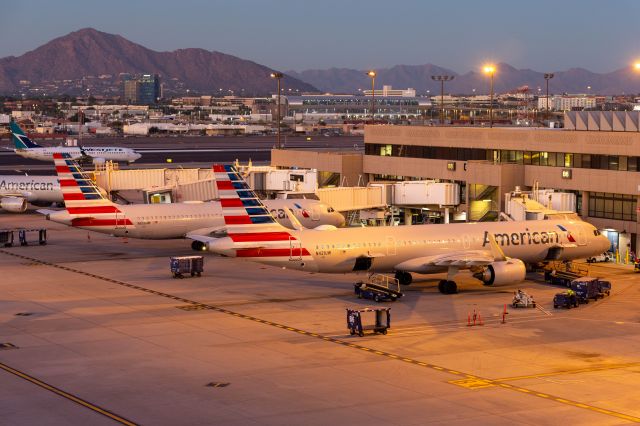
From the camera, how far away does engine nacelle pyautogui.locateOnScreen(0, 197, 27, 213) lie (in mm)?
102500

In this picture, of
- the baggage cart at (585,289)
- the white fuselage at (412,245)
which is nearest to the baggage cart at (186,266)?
the white fuselage at (412,245)

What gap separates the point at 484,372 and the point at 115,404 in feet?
44.9

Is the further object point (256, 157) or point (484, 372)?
point (256, 157)

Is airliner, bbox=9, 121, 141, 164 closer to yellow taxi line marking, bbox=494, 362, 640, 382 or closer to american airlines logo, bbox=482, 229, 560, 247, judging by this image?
american airlines logo, bbox=482, 229, 560, 247

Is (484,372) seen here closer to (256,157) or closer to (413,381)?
(413,381)

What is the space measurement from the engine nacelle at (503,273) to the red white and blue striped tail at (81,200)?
28.4 metres

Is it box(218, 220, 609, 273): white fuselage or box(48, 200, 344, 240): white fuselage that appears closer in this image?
box(218, 220, 609, 273): white fuselage

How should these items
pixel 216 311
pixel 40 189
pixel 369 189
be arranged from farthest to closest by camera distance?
pixel 40 189
pixel 369 189
pixel 216 311

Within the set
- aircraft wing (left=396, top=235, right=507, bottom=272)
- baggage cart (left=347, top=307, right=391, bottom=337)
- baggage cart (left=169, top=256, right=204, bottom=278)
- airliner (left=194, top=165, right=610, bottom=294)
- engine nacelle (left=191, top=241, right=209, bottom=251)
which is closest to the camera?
baggage cart (left=347, top=307, right=391, bottom=337)

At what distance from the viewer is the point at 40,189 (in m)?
106

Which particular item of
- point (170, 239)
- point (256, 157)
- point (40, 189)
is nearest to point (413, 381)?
point (170, 239)

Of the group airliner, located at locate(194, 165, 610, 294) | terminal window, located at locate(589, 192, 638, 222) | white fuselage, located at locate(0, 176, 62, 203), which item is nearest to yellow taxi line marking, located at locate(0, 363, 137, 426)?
airliner, located at locate(194, 165, 610, 294)

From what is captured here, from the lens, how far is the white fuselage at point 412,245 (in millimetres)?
55531

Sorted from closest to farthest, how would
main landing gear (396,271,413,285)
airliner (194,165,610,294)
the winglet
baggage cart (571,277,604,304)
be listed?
baggage cart (571,277,604,304)
airliner (194,165,610,294)
the winglet
main landing gear (396,271,413,285)
